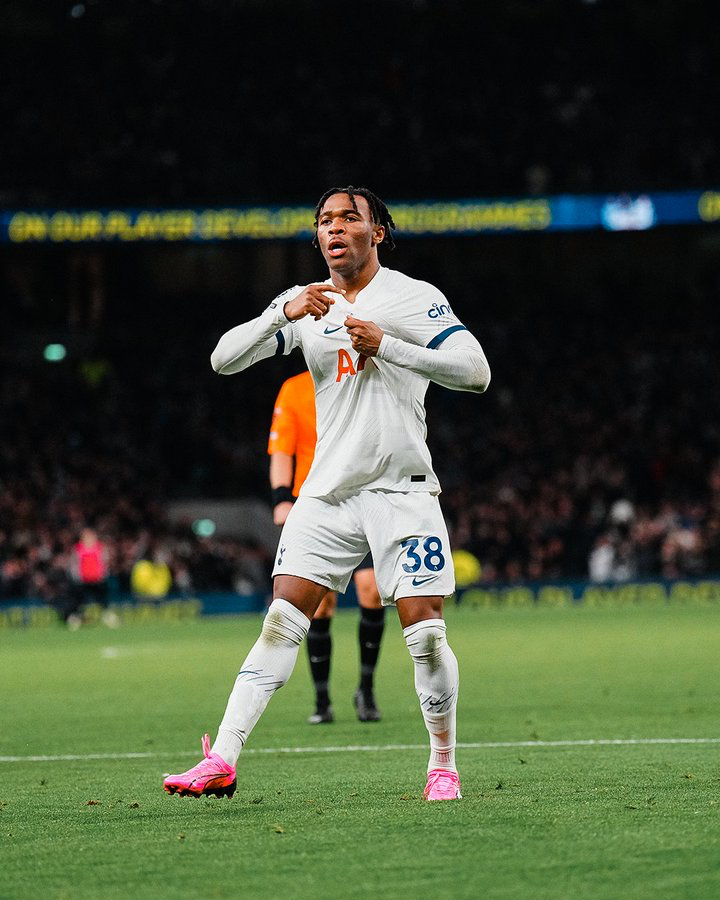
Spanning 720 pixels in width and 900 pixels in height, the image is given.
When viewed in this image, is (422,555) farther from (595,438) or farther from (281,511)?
→ (595,438)

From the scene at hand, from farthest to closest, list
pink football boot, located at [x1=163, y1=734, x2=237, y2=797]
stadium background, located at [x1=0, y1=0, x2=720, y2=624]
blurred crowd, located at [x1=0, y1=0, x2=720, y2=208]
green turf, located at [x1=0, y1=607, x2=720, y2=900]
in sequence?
1. blurred crowd, located at [x1=0, y1=0, x2=720, y2=208]
2. stadium background, located at [x1=0, y1=0, x2=720, y2=624]
3. pink football boot, located at [x1=163, y1=734, x2=237, y2=797]
4. green turf, located at [x1=0, y1=607, x2=720, y2=900]

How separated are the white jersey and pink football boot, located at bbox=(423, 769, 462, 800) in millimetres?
1104

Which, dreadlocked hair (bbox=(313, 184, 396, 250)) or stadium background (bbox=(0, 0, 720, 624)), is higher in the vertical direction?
stadium background (bbox=(0, 0, 720, 624))

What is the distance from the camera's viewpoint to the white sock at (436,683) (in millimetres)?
5871

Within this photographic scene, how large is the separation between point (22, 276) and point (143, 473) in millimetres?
7171

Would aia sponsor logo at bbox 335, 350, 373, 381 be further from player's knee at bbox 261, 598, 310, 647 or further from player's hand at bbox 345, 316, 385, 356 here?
player's knee at bbox 261, 598, 310, 647

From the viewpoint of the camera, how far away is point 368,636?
982cm

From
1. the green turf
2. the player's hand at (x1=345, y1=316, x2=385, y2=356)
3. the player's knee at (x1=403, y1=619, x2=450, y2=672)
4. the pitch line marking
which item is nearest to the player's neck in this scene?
the player's hand at (x1=345, y1=316, x2=385, y2=356)

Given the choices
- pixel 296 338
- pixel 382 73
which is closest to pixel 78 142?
pixel 382 73

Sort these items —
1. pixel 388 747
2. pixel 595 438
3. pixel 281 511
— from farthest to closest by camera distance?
pixel 595 438 < pixel 281 511 < pixel 388 747

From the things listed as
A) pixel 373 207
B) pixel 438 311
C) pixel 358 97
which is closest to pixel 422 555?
pixel 438 311

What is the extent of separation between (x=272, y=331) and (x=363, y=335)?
43 centimetres

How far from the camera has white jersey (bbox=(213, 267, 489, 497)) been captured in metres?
6.02

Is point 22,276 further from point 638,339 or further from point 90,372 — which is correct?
→ point 638,339
